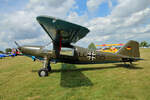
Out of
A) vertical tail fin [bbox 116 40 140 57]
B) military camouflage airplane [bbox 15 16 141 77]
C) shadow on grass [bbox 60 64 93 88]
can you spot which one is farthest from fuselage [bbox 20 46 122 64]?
shadow on grass [bbox 60 64 93 88]

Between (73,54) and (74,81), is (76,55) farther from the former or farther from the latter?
(74,81)

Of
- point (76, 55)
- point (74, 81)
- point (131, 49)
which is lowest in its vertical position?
point (74, 81)

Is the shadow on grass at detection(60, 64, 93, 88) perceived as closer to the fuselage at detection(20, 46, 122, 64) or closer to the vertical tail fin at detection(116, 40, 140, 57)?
the fuselage at detection(20, 46, 122, 64)

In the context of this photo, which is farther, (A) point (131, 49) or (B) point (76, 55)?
(A) point (131, 49)

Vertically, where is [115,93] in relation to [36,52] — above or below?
below

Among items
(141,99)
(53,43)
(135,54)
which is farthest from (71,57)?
(135,54)

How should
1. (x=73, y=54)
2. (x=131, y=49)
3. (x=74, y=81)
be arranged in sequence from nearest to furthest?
(x=74, y=81) < (x=73, y=54) < (x=131, y=49)

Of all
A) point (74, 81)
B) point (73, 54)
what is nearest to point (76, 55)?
point (73, 54)

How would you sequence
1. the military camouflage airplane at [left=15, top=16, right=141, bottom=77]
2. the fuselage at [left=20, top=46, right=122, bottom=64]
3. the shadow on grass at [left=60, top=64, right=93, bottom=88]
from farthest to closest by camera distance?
the fuselage at [left=20, top=46, right=122, bottom=64] < the military camouflage airplane at [left=15, top=16, right=141, bottom=77] < the shadow on grass at [left=60, top=64, right=93, bottom=88]

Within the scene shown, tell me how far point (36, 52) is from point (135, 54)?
7.77 metres

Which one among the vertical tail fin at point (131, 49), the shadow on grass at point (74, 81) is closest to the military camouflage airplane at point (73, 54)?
the vertical tail fin at point (131, 49)

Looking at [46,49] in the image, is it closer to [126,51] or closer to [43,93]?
[43,93]

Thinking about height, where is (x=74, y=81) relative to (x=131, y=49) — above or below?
below

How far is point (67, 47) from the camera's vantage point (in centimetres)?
683
